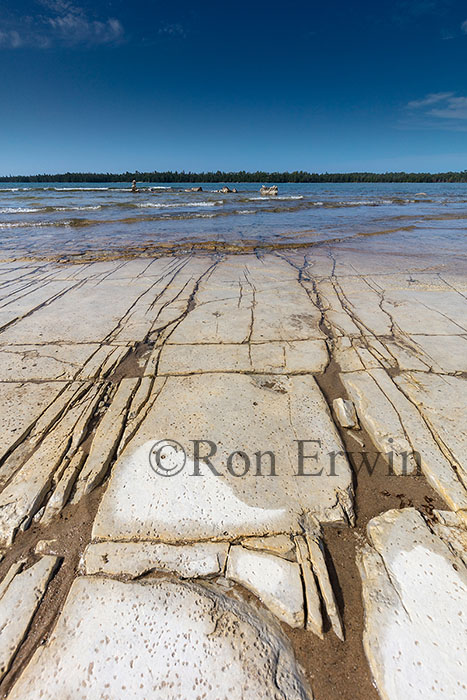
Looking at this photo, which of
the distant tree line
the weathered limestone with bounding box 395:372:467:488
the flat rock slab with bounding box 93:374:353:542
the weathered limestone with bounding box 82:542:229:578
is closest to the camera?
the weathered limestone with bounding box 82:542:229:578

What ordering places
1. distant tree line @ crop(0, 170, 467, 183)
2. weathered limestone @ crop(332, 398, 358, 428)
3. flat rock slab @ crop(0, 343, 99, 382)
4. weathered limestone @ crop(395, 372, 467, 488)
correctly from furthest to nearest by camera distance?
distant tree line @ crop(0, 170, 467, 183) → flat rock slab @ crop(0, 343, 99, 382) → weathered limestone @ crop(332, 398, 358, 428) → weathered limestone @ crop(395, 372, 467, 488)

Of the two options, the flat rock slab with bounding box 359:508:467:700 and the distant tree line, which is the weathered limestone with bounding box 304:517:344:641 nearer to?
the flat rock slab with bounding box 359:508:467:700

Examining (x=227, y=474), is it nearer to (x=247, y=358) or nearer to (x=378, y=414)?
(x=378, y=414)

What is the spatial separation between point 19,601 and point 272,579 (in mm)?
1091

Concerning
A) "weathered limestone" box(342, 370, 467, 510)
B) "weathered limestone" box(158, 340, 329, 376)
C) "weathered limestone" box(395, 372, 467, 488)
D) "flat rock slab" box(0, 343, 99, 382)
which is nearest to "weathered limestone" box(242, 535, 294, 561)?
"weathered limestone" box(342, 370, 467, 510)

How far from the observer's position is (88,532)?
1628mm

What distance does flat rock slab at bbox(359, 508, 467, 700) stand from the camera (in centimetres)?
113

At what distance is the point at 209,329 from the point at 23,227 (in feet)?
43.8

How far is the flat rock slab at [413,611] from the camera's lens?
1132mm

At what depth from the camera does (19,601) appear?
1.35 m

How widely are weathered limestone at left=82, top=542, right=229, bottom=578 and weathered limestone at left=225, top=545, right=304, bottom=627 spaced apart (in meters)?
0.07

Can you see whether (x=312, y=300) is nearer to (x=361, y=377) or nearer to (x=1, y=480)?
(x=361, y=377)

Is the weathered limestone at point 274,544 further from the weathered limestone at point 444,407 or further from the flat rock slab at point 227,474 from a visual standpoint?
the weathered limestone at point 444,407

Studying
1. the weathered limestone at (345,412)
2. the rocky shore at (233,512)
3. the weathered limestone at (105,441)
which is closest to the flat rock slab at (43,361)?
the rocky shore at (233,512)
